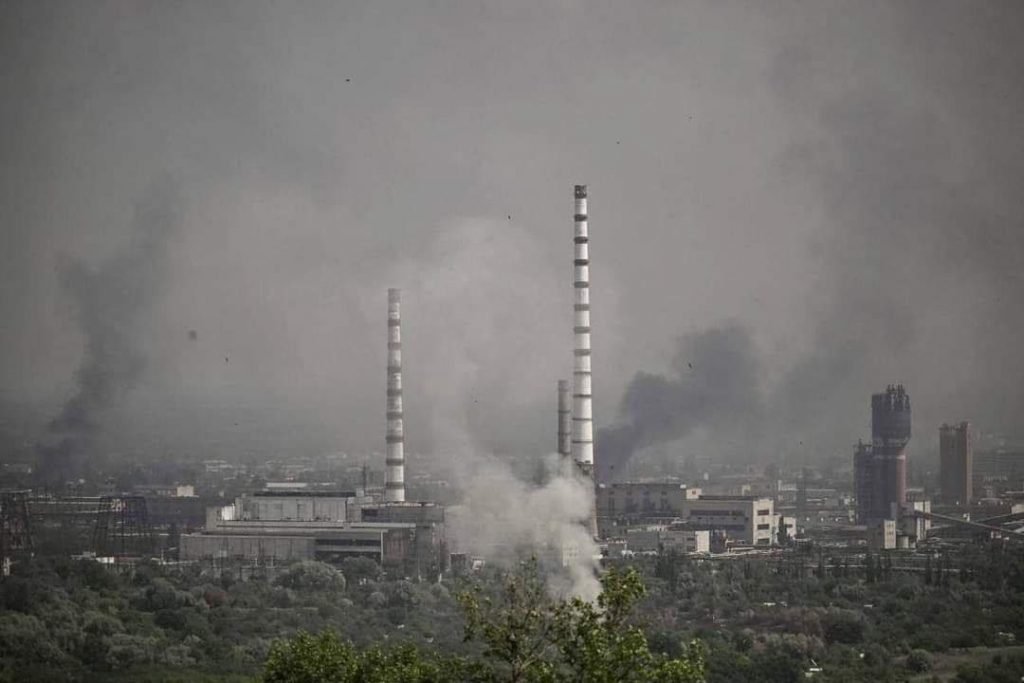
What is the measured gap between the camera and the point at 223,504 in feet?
174

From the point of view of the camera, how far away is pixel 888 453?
57688 mm

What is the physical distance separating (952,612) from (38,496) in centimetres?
2418

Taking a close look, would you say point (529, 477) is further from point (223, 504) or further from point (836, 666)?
point (836, 666)

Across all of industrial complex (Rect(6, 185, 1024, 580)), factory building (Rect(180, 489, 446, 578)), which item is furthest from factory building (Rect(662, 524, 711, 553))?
factory building (Rect(180, 489, 446, 578))

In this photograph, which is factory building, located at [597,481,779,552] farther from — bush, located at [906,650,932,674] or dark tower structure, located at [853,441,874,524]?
bush, located at [906,650,932,674]

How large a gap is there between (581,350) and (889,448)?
57.0ft

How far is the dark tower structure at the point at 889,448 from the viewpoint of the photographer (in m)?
57.2

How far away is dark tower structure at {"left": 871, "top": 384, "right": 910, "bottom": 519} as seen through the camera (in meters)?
57.2

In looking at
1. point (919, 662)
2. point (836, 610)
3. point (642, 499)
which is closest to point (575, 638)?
point (919, 662)

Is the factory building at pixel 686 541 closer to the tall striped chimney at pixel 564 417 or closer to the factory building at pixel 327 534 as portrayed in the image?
the tall striped chimney at pixel 564 417

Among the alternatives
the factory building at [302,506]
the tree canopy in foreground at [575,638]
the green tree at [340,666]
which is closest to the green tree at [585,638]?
the tree canopy in foreground at [575,638]

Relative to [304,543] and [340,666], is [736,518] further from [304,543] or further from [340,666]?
[340,666]

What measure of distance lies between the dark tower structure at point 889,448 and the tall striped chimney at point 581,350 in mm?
16358

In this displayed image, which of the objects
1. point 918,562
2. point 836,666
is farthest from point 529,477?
point 836,666
